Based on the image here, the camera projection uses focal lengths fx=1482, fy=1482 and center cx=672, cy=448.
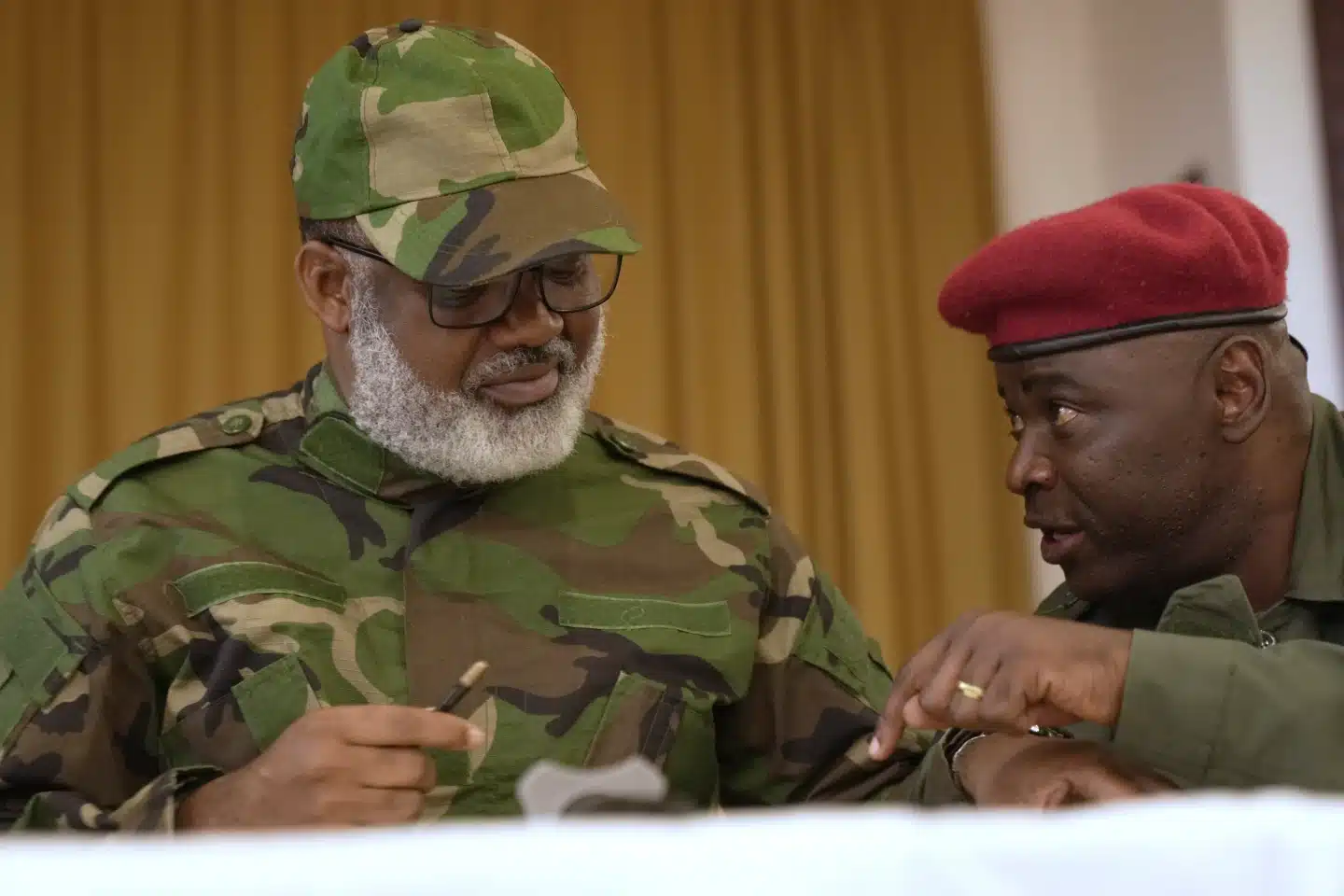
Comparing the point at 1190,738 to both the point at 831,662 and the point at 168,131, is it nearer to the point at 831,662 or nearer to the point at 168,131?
the point at 831,662

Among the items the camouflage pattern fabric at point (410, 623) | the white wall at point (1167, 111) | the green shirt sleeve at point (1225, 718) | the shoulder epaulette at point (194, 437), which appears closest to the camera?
the green shirt sleeve at point (1225, 718)

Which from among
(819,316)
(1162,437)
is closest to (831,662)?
(1162,437)

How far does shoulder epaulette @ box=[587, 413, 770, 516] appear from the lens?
1.61 meters

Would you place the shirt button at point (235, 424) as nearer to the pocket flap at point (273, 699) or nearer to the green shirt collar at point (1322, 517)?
the pocket flap at point (273, 699)

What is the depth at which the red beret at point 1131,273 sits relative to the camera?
124cm

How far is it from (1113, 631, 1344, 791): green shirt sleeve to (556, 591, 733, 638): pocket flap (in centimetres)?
51

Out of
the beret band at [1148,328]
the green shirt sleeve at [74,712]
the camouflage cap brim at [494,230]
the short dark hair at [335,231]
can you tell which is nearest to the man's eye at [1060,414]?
the beret band at [1148,328]

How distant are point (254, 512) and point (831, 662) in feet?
1.97

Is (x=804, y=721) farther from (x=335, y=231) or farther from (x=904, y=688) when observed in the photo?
(x=335, y=231)

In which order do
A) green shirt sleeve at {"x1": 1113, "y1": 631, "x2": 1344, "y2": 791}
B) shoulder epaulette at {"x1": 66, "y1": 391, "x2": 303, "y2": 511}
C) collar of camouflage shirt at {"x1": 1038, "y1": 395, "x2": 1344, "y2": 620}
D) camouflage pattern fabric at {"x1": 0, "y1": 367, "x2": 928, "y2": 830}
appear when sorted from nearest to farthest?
green shirt sleeve at {"x1": 1113, "y1": 631, "x2": 1344, "y2": 791}, collar of camouflage shirt at {"x1": 1038, "y1": 395, "x2": 1344, "y2": 620}, camouflage pattern fabric at {"x1": 0, "y1": 367, "x2": 928, "y2": 830}, shoulder epaulette at {"x1": 66, "y1": 391, "x2": 303, "y2": 511}

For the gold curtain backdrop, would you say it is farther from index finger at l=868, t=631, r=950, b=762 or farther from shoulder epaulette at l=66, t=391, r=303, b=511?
index finger at l=868, t=631, r=950, b=762

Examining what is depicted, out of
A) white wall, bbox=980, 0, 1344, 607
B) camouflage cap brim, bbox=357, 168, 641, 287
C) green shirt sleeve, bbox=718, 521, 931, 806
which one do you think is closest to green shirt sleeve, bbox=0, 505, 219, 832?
camouflage cap brim, bbox=357, 168, 641, 287

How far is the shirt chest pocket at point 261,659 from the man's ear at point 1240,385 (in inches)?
30.8

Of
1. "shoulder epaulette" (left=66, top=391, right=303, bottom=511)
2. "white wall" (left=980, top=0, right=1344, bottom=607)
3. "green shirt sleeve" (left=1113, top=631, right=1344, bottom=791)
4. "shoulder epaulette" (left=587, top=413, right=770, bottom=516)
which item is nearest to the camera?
"green shirt sleeve" (left=1113, top=631, right=1344, bottom=791)
